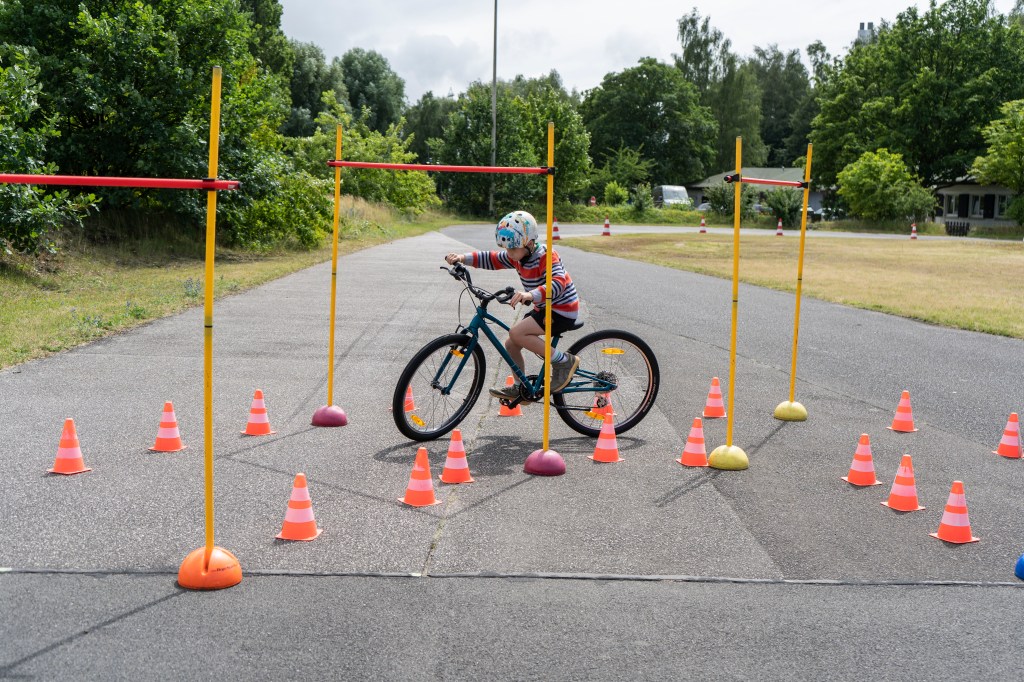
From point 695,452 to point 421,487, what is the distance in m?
2.00

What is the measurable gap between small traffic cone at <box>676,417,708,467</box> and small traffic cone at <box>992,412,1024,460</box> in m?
2.22

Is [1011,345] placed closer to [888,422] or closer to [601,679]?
[888,422]

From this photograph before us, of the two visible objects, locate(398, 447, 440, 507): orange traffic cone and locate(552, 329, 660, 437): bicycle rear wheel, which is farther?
locate(552, 329, 660, 437): bicycle rear wheel

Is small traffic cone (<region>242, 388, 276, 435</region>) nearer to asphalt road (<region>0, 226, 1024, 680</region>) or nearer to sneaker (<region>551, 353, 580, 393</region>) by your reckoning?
asphalt road (<region>0, 226, 1024, 680</region>)

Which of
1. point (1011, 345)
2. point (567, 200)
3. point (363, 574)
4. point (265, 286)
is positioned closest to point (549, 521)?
point (363, 574)

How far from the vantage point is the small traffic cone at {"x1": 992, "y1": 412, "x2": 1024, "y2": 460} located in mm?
7211

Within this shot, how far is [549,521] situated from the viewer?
5.45 metres

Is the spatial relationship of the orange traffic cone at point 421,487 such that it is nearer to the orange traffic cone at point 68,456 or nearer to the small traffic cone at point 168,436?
the small traffic cone at point 168,436

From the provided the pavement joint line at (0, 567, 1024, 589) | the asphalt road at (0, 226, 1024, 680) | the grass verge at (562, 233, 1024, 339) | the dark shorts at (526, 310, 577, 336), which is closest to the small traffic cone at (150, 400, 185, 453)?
the asphalt road at (0, 226, 1024, 680)

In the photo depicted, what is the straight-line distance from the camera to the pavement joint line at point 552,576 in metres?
4.54

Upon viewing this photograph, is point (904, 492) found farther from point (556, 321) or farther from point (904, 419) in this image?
point (556, 321)

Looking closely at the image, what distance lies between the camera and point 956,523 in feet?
17.3

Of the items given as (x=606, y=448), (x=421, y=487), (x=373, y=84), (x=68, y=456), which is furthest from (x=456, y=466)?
(x=373, y=84)

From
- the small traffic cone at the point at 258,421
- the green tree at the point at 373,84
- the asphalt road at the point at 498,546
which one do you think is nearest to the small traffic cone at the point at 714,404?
the asphalt road at the point at 498,546
